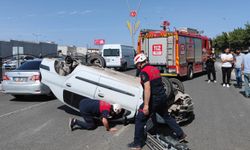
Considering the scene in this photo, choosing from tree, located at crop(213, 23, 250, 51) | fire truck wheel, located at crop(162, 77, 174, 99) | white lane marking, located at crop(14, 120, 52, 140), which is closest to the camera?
white lane marking, located at crop(14, 120, 52, 140)

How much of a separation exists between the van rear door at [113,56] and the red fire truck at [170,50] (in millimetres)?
9339

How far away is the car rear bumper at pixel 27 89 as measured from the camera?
10.2 metres

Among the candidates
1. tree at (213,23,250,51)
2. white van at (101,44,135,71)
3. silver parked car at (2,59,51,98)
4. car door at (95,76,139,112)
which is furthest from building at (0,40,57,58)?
tree at (213,23,250,51)

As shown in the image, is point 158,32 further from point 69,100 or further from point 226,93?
point 69,100

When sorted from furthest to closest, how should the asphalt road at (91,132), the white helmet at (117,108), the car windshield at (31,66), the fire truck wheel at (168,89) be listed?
the car windshield at (31,66), the fire truck wheel at (168,89), the white helmet at (117,108), the asphalt road at (91,132)

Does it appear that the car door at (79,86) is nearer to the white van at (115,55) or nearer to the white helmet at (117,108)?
the white helmet at (117,108)

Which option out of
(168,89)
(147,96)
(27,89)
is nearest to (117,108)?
(168,89)

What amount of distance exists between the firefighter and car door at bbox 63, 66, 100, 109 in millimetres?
498

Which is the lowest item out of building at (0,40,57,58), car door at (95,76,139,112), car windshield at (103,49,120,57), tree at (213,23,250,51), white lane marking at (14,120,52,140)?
white lane marking at (14,120,52,140)

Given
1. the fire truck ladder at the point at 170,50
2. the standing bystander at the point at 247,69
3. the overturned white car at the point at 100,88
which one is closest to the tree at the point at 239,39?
the fire truck ladder at the point at 170,50

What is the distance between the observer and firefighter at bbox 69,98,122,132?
21.5 feet

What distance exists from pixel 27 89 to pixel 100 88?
412 cm

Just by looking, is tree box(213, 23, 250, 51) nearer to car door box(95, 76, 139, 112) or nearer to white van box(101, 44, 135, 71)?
white van box(101, 44, 135, 71)

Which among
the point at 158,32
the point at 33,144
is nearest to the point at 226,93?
the point at 158,32
